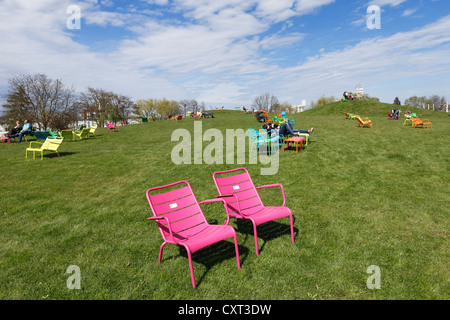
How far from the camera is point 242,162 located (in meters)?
9.68

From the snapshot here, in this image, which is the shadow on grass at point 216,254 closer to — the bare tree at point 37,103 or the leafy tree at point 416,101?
the bare tree at point 37,103

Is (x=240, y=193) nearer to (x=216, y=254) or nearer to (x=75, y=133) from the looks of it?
(x=216, y=254)

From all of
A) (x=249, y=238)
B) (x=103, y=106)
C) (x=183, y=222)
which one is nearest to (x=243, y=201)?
(x=249, y=238)

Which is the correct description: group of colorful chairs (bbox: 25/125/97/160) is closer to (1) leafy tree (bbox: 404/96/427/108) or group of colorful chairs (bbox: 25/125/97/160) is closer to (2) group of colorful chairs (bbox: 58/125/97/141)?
(2) group of colorful chairs (bbox: 58/125/97/141)

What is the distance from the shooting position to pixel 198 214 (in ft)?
13.4

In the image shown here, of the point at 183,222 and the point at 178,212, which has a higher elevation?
the point at 178,212

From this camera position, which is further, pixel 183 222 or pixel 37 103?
pixel 37 103

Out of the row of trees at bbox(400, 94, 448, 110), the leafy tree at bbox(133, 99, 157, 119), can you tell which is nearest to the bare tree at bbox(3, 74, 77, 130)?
the leafy tree at bbox(133, 99, 157, 119)

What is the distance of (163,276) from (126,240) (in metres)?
1.37

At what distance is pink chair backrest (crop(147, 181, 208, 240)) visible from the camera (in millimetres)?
3648

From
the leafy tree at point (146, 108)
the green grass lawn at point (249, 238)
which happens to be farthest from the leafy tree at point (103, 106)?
the green grass lawn at point (249, 238)

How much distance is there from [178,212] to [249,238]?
1466 millimetres

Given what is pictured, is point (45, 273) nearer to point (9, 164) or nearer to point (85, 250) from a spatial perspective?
point (85, 250)
